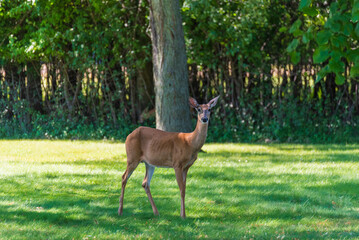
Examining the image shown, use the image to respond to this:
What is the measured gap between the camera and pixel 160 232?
659 centimetres

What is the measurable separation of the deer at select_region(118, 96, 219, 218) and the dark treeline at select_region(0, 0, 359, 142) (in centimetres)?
736

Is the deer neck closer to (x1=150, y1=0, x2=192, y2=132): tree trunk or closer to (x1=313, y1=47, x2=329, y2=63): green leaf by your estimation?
(x1=313, y1=47, x2=329, y2=63): green leaf

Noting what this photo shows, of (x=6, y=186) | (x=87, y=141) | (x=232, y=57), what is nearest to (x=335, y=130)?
(x=232, y=57)

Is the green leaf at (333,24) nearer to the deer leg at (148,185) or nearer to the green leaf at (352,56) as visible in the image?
the green leaf at (352,56)

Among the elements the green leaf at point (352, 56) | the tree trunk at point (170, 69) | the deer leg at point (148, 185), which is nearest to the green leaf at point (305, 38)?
the green leaf at point (352, 56)

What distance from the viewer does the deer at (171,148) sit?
7.20 metres

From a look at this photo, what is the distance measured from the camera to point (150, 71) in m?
17.0

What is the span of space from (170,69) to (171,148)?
5.42m

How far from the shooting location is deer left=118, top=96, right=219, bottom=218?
7.20 metres

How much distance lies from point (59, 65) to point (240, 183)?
8.97 metres

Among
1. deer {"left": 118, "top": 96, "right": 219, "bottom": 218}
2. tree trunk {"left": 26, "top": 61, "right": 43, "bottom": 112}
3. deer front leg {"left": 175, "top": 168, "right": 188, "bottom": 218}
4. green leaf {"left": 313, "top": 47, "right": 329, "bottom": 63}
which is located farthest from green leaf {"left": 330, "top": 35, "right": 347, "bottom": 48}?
tree trunk {"left": 26, "top": 61, "right": 43, "bottom": 112}

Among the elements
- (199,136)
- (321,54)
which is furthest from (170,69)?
(321,54)

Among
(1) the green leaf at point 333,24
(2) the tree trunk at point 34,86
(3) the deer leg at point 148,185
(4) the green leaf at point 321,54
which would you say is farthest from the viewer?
(2) the tree trunk at point 34,86

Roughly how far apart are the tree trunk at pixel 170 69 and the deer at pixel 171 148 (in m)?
5.01
